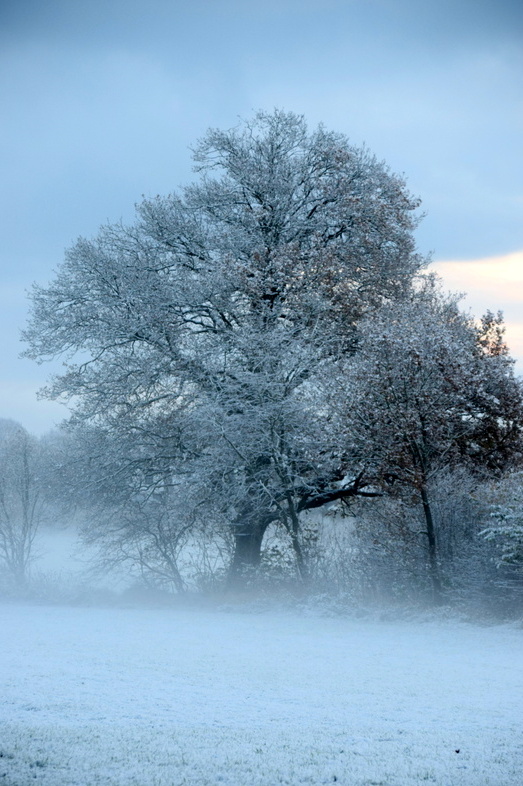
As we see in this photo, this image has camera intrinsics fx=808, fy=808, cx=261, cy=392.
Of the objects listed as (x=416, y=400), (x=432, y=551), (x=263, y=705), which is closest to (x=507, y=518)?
(x=432, y=551)

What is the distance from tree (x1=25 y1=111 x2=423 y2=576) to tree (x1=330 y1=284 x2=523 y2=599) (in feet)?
4.03

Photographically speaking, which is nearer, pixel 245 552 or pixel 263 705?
pixel 263 705

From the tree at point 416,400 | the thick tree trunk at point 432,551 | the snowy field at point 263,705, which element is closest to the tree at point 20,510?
the snowy field at point 263,705

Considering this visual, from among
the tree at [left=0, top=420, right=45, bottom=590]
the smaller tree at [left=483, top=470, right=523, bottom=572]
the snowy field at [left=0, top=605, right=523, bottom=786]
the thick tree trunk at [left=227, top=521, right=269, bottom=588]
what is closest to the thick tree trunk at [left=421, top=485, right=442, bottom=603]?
the smaller tree at [left=483, top=470, right=523, bottom=572]

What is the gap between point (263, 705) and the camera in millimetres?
8344

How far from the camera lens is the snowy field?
19.6 feet

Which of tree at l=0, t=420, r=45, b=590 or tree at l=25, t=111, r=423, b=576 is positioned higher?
tree at l=25, t=111, r=423, b=576

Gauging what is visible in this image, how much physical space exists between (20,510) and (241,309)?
8.68 meters

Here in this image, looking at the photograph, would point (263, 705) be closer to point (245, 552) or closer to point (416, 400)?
point (416, 400)

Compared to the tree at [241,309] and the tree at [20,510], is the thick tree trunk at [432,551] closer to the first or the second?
the tree at [241,309]

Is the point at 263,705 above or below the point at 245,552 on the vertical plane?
below

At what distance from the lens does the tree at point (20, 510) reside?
21641 millimetres

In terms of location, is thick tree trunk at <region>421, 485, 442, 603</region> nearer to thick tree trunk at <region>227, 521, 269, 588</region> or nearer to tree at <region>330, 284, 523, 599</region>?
tree at <region>330, 284, 523, 599</region>

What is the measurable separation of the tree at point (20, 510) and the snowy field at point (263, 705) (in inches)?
285
